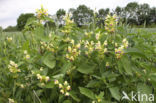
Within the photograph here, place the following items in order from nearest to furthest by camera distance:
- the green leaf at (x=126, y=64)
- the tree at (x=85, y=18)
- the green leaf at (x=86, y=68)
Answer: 1. the green leaf at (x=126, y=64)
2. the green leaf at (x=86, y=68)
3. the tree at (x=85, y=18)

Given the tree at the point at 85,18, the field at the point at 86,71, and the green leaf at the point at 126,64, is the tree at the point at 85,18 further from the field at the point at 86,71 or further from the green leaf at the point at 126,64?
the green leaf at the point at 126,64

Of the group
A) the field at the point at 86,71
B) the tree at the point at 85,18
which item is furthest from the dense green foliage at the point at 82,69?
the tree at the point at 85,18

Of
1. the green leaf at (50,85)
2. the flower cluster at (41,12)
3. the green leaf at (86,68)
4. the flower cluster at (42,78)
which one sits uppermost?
the flower cluster at (41,12)

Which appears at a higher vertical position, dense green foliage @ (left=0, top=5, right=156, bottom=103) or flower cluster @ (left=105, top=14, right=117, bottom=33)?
flower cluster @ (left=105, top=14, right=117, bottom=33)

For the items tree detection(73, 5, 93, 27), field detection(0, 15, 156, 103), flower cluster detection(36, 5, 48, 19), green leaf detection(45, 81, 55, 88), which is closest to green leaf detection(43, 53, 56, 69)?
field detection(0, 15, 156, 103)

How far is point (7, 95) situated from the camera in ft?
4.83

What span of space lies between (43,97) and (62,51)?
40 cm

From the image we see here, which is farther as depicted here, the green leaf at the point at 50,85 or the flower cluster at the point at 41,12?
the flower cluster at the point at 41,12

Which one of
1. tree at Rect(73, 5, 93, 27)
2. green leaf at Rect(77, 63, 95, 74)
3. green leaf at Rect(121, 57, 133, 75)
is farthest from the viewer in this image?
tree at Rect(73, 5, 93, 27)

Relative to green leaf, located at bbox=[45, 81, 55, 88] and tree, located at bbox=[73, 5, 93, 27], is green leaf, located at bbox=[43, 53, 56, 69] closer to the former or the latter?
green leaf, located at bbox=[45, 81, 55, 88]

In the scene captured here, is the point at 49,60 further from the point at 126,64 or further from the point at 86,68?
the point at 126,64

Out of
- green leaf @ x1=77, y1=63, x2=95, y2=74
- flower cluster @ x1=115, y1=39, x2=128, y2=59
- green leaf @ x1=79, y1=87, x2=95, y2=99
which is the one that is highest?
flower cluster @ x1=115, y1=39, x2=128, y2=59

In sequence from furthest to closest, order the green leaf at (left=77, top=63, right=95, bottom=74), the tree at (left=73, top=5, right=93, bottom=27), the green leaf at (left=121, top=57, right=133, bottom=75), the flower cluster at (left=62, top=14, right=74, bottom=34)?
the tree at (left=73, top=5, right=93, bottom=27) → the flower cluster at (left=62, top=14, right=74, bottom=34) → the green leaf at (left=77, top=63, right=95, bottom=74) → the green leaf at (left=121, top=57, right=133, bottom=75)

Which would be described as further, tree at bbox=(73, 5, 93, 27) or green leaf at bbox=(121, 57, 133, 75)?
tree at bbox=(73, 5, 93, 27)
